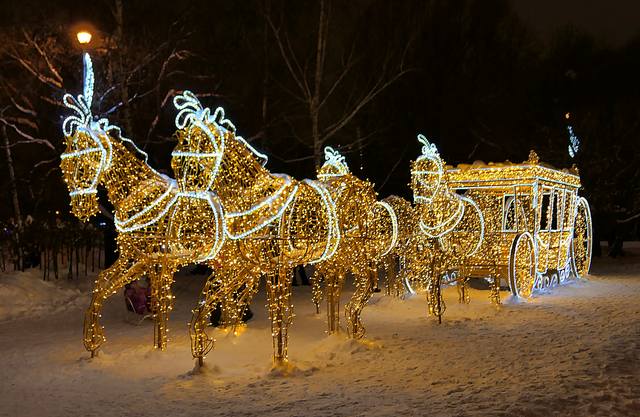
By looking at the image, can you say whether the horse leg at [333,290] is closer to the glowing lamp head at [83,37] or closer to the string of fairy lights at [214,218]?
the string of fairy lights at [214,218]

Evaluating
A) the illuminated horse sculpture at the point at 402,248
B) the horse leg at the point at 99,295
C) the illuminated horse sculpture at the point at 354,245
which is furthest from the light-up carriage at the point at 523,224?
the horse leg at the point at 99,295

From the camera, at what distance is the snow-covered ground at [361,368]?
18.7 feet

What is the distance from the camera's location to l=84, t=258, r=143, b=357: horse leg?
7742mm

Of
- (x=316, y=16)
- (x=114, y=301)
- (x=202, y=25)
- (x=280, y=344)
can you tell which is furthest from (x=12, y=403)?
(x=316, y=16)

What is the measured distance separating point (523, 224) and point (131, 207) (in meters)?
8.79

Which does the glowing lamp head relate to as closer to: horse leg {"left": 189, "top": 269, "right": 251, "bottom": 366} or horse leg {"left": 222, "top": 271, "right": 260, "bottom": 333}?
horse leg {"left": 189, "top": 269, "right": 251, "bottom": 366}

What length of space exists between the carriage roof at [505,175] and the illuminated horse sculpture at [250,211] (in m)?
6.36

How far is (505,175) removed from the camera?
531 inches

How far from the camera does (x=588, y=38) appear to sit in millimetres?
25000

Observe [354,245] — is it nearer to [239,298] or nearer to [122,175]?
[239,298]

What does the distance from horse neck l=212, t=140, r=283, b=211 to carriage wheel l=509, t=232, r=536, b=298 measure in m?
6.53

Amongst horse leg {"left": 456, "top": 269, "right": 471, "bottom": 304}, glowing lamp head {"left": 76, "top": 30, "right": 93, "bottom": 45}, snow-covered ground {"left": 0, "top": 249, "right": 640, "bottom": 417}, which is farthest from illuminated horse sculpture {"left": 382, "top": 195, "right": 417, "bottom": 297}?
glowing lamp head {"left": 76, "top": 30, "right": 93, "bottom": 45}

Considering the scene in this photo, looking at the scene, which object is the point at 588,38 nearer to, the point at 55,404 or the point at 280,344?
the point at 280,344

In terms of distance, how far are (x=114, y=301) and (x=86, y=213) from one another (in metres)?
6.06
